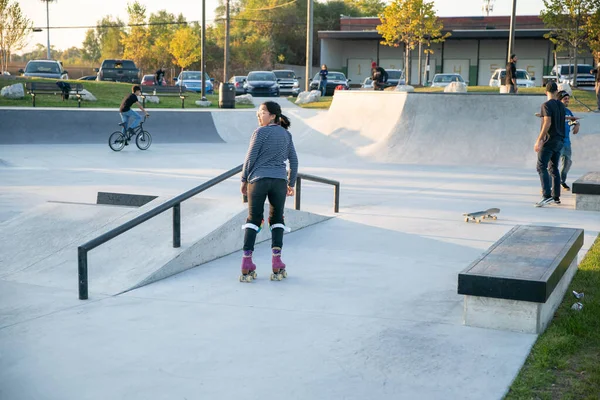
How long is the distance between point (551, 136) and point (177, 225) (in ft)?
21.3

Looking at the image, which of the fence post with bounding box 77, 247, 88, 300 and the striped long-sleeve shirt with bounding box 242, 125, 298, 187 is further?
the striped long-sleeve shirt with bounding box 242, 125, 298, 187

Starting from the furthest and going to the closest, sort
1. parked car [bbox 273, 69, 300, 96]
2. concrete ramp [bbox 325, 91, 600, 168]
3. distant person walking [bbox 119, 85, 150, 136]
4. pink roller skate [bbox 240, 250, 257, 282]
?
parked car [bbox 273, 69, 300, 96], distant person walking [bbox 119, 85, 150, 136], concrete ramp [bbox 325, 91, 600, 168], pink roller skate [bbox 240, 250, 257, 282]

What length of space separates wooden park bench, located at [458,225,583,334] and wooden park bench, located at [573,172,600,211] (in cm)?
548

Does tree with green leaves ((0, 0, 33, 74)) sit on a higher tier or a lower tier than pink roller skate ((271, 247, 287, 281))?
higher

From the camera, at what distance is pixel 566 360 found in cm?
497

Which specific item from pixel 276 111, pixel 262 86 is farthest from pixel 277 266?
pixel 262 86

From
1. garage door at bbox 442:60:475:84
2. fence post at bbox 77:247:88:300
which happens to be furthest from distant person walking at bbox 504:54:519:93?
garage door at bbox 442:60:475:84

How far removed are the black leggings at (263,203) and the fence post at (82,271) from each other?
4.93 feet

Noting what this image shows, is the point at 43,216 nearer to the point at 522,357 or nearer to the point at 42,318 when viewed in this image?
the point at 42,318

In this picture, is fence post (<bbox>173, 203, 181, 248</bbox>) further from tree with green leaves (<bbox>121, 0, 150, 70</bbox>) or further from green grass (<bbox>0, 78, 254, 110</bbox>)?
tree with green leaves (<bbox>121, 0, 150, 70</bbox>)

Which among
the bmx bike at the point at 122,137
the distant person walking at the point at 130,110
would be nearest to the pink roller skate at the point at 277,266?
the distant person walking at the point at 130,110

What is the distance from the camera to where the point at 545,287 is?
5.35m

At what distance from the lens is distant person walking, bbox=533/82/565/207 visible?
36.5 ft

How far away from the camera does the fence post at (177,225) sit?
7492mm
